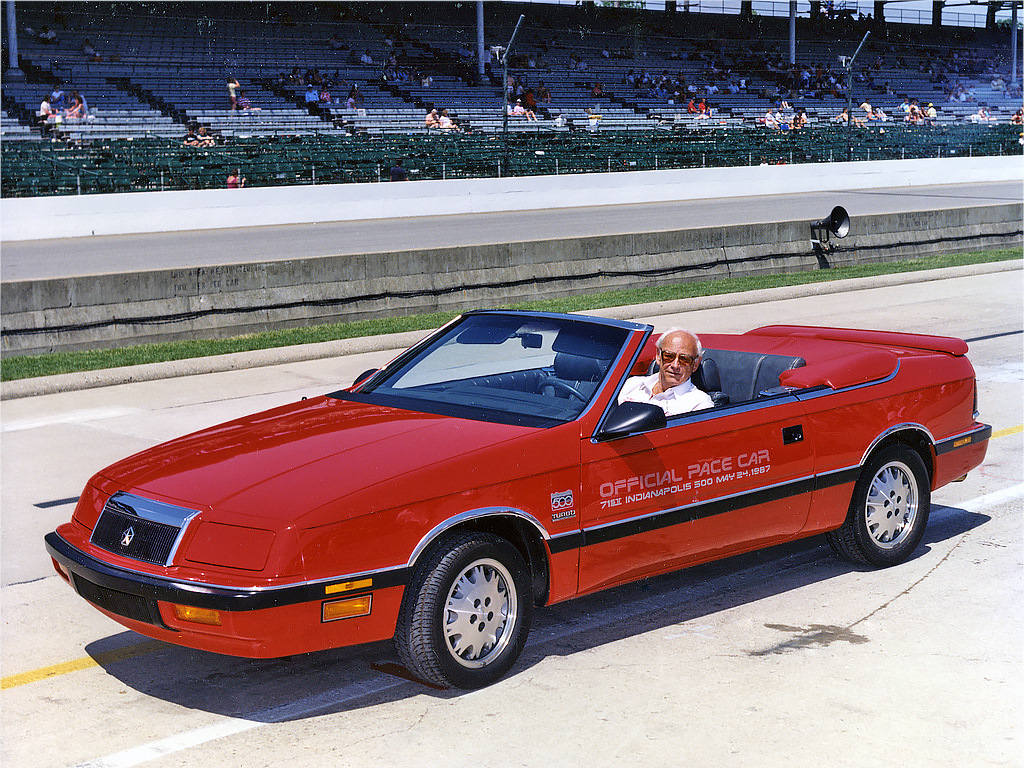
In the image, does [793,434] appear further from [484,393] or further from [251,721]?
[251,721]

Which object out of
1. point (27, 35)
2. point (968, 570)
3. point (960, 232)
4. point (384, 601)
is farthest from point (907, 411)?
point (27, 35)

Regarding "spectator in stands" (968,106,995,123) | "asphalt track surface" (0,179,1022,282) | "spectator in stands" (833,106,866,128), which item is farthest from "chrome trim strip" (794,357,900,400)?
"spectator in stands" (968,106,995,123)

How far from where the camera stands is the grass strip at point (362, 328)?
41.0ft

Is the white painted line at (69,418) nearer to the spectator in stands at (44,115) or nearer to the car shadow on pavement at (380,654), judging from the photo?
the car shadow on pavement at (380,654)

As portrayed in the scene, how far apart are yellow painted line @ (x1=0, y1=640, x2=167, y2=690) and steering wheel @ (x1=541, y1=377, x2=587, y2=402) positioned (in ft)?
6.65

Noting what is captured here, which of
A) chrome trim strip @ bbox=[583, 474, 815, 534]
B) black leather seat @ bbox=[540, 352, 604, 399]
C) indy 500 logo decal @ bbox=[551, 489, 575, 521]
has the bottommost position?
chrome trim strip @ bbox=[583, 474, 815, 534]

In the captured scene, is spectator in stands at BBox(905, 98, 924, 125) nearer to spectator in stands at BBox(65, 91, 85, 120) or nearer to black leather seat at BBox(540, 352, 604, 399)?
spectator in stands at BBox(65, 91, 85, 120)

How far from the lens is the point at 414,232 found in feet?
97.9

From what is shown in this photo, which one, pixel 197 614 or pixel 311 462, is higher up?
pixel 311 462

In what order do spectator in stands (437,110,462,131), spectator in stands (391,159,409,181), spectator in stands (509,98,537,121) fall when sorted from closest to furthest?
spectator in stands (391,159,409,181)
spectator in stands (437,110,462,131)
spectator in stands (509,98,537,121)

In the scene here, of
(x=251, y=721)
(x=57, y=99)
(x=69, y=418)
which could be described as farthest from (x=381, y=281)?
(x=57, y=99)

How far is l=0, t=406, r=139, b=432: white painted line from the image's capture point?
10039mm

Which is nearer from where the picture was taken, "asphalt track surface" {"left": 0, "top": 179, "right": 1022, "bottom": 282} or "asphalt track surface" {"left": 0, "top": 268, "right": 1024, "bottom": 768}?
"asphalt track surface" {"left": 0, "top": 268, "right": 1024, "bottom": 768}

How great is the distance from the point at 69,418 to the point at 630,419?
669cm
